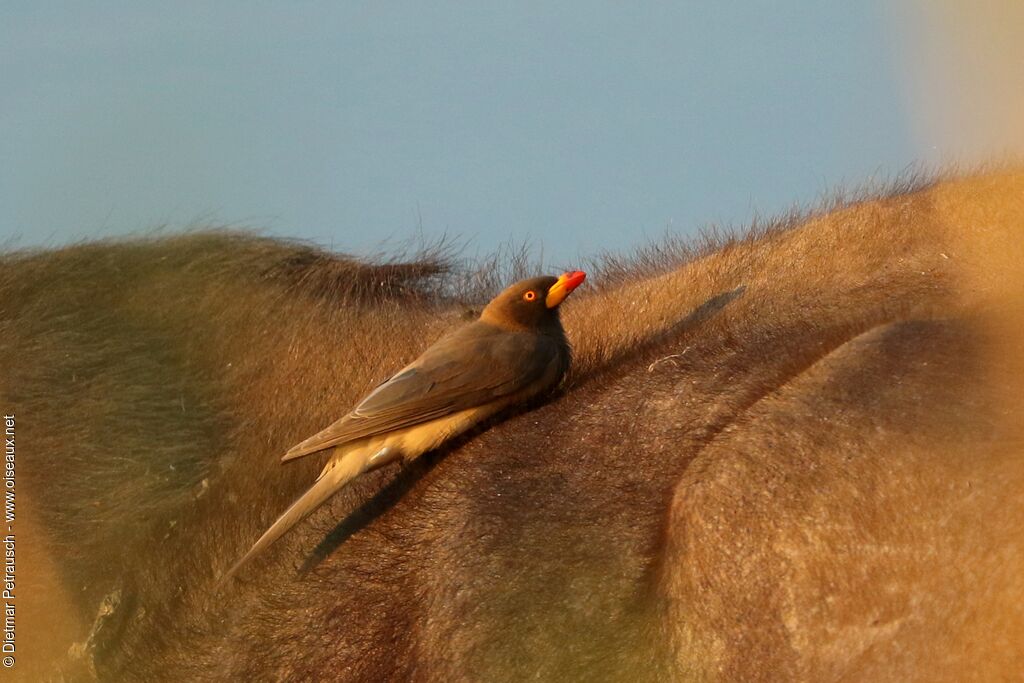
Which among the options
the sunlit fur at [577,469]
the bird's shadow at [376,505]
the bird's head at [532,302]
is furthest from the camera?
the bird's head at [532,302]

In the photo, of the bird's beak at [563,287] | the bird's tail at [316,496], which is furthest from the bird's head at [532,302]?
the bird's tail at [316,496]

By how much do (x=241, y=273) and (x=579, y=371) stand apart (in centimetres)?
217

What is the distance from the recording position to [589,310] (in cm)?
825

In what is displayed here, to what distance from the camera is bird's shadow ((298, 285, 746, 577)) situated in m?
6.95

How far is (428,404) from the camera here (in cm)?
718

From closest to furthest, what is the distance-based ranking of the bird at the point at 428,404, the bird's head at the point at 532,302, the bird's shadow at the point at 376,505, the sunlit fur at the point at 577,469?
the sunlit fur at the point at 577,469, the bird's shadow at the point at 376,505, the bird at the point at 428,404, the bird's head at the point at 532,302

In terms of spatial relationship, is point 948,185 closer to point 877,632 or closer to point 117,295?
point 877,632

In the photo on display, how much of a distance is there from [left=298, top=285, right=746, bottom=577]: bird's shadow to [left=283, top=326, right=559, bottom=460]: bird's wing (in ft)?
0.50

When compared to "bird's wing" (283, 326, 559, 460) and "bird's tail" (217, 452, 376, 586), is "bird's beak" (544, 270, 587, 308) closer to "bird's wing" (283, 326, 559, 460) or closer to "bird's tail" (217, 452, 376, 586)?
"bird's wing" (283, 326, 559, 460)

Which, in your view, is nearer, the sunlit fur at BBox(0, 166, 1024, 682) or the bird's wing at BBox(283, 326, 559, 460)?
the sunlit fur at BBox(0, 166, 1024, 682)

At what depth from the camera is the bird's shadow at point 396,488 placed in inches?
273

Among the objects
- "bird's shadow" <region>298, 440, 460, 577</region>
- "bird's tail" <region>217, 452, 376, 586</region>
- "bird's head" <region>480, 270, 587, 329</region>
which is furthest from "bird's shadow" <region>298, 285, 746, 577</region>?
"bird's head" <region>480, 270, 587, 329</region>

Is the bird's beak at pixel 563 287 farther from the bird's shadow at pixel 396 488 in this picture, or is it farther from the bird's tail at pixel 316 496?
the bird's tail at pixel 316 496

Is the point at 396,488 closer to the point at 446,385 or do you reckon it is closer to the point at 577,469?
the point at 446,385
